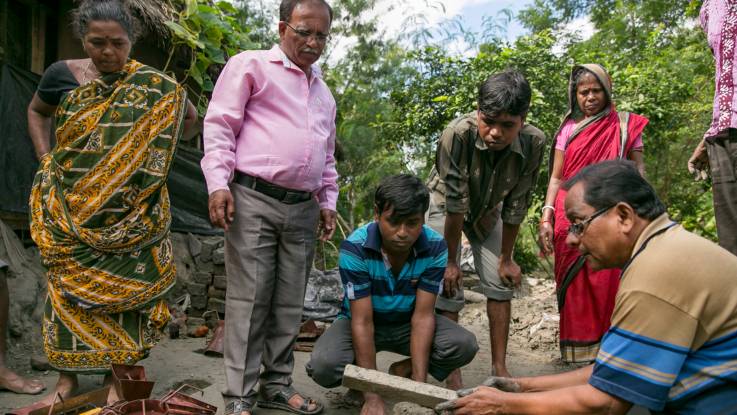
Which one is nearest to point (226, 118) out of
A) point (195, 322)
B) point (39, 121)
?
point (39, 121)

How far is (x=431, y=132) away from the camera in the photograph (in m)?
8.72

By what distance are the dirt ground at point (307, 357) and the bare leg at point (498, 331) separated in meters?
0.31

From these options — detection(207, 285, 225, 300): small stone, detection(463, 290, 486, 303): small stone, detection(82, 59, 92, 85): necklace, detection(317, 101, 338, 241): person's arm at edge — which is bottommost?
detection(463, 290, 486, 303): small stone

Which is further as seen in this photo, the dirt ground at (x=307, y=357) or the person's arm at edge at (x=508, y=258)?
the person's arm at edge at (x=508, y=258)

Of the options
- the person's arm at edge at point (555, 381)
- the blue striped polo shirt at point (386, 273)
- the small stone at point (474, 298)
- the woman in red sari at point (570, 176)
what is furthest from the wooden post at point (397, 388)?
the small stone at point (474, 298)

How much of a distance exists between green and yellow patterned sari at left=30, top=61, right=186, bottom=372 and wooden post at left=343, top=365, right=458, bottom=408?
1190mm

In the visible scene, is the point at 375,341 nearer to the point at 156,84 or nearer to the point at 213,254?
the point at 156,84

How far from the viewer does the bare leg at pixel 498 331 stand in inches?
136

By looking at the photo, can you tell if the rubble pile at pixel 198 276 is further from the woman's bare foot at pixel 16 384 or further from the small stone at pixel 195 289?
the woman's bare foot at pixel 16 384

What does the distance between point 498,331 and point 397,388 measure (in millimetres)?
1383

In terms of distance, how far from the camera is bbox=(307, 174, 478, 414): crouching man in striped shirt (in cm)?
283

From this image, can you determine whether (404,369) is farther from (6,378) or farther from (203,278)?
(203,278)

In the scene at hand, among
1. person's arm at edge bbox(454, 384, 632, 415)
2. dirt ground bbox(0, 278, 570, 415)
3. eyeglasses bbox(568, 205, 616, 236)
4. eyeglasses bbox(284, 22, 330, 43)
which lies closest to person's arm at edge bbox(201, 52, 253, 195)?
eyeglasses bbox(284, 22, 330, 43)

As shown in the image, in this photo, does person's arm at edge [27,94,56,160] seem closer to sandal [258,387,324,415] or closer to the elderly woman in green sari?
the elderly woman in green sari
